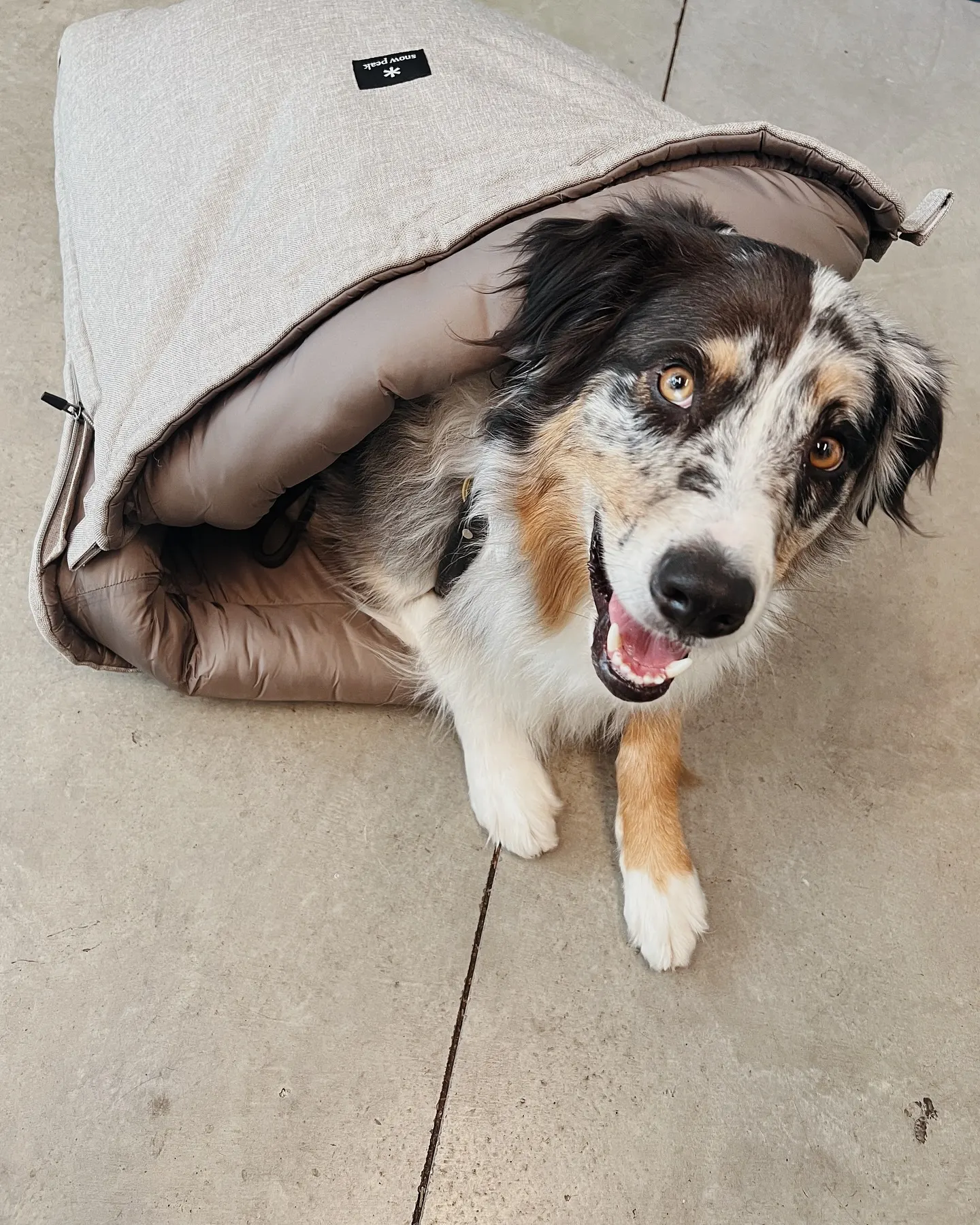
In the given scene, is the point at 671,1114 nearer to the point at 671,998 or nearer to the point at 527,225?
the point at 671,998

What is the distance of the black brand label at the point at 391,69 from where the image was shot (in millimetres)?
1942

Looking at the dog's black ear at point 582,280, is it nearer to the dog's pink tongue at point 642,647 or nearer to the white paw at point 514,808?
the dog's pink tongue at point 642,647

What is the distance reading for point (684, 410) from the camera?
1.50 metres

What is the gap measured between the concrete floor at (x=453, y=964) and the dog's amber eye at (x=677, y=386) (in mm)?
931

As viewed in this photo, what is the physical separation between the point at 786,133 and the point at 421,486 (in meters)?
0.94

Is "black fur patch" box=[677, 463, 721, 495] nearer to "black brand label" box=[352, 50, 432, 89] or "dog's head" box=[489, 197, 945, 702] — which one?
"dog's head" box=[489, 197, 945, 702]

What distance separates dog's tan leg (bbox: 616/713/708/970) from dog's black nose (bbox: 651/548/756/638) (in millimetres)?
666

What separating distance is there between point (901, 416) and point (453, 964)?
1.29 metres

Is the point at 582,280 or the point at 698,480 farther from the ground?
the point at 582,280

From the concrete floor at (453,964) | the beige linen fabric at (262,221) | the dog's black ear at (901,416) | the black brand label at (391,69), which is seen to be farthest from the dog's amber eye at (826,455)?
the black brand label at (391,69)

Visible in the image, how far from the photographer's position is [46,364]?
8.13 feet

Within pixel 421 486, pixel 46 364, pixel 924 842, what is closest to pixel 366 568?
pixel 421 486

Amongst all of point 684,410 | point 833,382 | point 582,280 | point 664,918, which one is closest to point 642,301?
point 582,280

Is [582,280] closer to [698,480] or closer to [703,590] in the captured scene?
[698,480]
